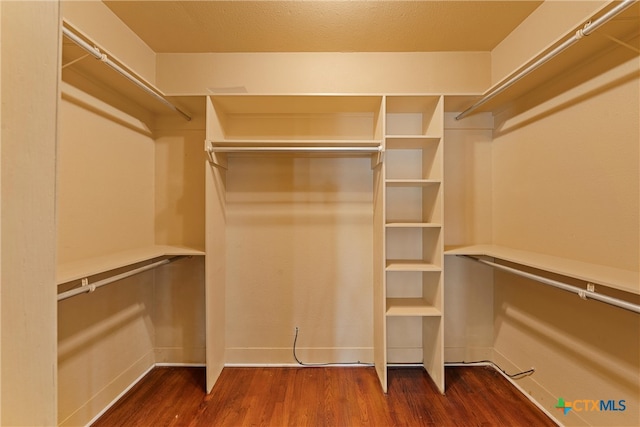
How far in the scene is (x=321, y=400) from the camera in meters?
1.82

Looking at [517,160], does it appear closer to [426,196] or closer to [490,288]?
[426,196]

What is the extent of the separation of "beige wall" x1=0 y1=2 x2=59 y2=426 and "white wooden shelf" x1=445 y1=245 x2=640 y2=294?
1829 mm

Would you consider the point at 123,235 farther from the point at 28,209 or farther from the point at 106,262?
the point at 28,209

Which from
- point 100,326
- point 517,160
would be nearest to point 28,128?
point 100,326

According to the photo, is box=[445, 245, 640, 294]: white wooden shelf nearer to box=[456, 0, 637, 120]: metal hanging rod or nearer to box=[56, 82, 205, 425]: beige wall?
box=[456, 0, 637, 120]: metal hanging rod

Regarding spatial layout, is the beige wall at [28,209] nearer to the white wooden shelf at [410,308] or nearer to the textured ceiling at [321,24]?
the textured ceiling at [321,24]

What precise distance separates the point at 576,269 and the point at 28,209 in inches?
81.2

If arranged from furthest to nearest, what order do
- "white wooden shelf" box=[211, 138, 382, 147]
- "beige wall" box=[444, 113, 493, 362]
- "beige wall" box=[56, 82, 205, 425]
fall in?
1. "beige wall" box=[444, 113, 493, 362]
2. "white wooden shelf" box=[211, 138, 382, 147]
3. "beige wall" box=[56, 82, 205, 425]

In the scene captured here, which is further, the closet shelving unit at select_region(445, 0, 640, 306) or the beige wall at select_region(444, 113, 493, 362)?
the beige wall at select_region(444, 113, 493, 362)

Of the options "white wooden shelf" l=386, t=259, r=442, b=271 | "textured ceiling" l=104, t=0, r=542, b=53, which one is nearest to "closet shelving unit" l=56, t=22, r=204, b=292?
Answer: "textured ceiling" l=104, t=0, r=542, b=53

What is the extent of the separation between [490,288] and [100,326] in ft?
9.85

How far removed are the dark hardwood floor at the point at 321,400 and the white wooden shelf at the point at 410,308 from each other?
0.58 m

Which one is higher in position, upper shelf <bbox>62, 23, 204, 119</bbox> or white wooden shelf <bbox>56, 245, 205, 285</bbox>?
upper shelf <bbox>62, 23, 204, 119</bbox>

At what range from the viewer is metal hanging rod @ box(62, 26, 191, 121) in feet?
3.99
